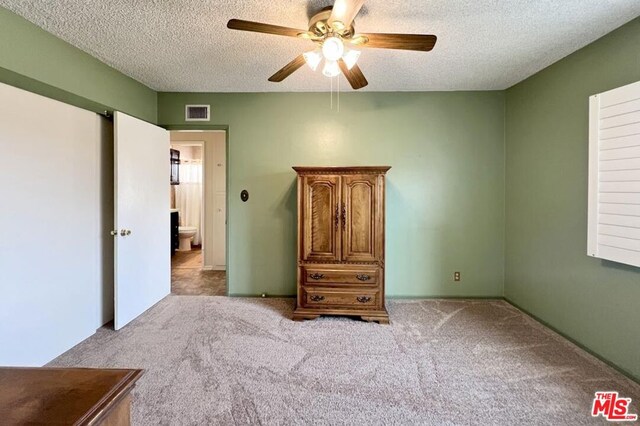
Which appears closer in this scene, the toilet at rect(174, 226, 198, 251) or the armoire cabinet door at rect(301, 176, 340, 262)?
the armoire cabinet door at rect(301, 176, 340, 262)

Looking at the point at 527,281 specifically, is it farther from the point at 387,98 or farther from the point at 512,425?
the point at 387,98

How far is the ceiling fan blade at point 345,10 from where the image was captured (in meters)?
1.49

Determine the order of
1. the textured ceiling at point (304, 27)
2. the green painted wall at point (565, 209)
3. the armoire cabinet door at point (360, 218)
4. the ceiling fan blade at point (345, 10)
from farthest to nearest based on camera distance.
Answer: the armoire cabinet door at point (360, 218)
the green painted wall at point (565, 209)
the textured ceiling at point (304, 27)
the ceiling fan blade at point (345, 10)

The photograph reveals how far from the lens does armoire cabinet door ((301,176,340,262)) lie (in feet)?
10.1

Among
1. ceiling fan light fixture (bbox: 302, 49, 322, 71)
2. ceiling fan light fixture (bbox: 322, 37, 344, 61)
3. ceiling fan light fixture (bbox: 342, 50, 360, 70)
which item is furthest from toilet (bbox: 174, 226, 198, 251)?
ceiling fan light fixture (bbox: 322, 37, 344, 61)

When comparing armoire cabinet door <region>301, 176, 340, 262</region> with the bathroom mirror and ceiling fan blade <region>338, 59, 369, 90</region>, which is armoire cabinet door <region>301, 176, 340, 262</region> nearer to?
ceiling fan blade <region>338, 59, 369, 90</region>

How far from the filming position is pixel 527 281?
323 cm

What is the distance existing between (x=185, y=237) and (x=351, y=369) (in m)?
5.86

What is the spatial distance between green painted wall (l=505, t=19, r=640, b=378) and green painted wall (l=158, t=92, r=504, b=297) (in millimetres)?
263

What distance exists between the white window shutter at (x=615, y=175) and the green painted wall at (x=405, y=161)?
1314 millimetres

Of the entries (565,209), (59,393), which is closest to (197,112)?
(59,393)

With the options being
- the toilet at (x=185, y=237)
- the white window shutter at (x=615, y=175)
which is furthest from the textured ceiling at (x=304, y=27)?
the toilet at (x=185, y=237)

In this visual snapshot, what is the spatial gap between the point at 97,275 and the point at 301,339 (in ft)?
6.73

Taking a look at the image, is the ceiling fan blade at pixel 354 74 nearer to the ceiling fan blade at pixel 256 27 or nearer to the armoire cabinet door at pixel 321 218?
the ceiling fan blade at pixel 256 27
